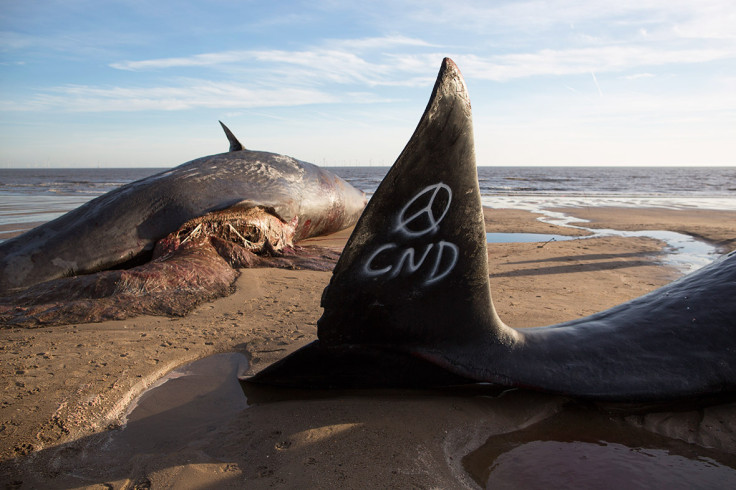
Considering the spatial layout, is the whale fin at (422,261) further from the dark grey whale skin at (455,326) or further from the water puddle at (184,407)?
the water puddle at (184,407)

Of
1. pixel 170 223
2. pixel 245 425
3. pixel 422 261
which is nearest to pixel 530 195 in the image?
pixel 170 223

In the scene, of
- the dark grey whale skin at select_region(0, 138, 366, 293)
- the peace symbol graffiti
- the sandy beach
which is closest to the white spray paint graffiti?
the peace symbol graffiti

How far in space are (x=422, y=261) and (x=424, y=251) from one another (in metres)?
0.04

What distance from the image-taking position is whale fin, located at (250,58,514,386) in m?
1.85

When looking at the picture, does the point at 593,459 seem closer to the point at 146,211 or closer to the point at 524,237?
the point at 146,211

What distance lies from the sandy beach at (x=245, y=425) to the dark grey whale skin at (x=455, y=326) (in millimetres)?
156

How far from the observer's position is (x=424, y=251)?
78.7 inches

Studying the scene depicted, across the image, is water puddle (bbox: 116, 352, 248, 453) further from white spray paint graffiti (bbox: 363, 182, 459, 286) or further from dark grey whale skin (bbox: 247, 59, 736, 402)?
white spray paint graffiti (bbox: 363, 182, 459, 286)

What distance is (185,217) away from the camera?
5473mm

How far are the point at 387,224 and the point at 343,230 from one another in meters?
8.30

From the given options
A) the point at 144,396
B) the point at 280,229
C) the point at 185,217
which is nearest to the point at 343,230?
the point at 280,229

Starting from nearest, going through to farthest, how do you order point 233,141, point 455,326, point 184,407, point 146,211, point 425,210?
1. point 425,210
2. point 455,326
3. point 184,407
4. point 146,211
5. point 233,141

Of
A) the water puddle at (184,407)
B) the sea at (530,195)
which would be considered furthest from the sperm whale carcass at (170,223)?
the sea at (530,195)

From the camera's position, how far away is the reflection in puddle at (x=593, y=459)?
5.98 feet
